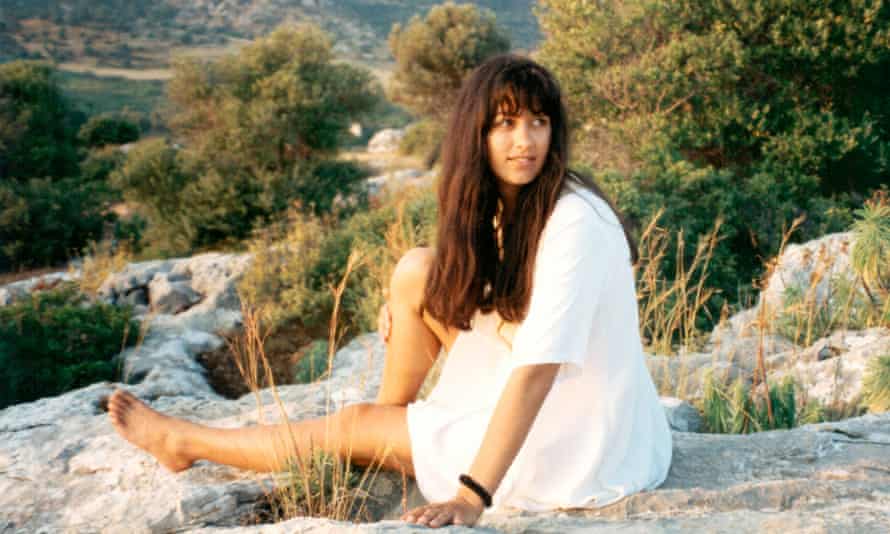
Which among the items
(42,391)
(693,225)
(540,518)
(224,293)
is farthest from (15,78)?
(540,518)

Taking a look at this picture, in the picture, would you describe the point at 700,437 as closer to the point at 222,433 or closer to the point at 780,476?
the point at 780,476

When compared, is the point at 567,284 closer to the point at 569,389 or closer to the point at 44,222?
the point at 569,389

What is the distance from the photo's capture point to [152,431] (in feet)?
8.77

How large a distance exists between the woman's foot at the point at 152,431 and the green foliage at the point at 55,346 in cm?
242

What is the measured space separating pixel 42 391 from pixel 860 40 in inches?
353

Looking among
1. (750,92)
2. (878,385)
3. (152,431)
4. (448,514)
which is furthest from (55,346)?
(750,92)

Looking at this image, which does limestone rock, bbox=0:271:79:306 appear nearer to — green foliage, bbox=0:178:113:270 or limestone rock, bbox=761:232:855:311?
green foliage, bbox=0:178:113:270

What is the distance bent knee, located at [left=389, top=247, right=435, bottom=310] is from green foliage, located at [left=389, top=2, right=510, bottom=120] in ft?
56.6

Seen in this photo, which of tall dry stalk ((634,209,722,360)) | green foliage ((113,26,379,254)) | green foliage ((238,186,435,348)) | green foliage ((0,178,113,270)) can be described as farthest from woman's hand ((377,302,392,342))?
green foliage ((0,178,113,270))

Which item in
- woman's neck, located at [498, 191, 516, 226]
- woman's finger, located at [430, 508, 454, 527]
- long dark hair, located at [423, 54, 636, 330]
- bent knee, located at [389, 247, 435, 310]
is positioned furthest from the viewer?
bent knee, located at [389, 247, 435, 310]

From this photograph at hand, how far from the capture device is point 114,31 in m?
40.2

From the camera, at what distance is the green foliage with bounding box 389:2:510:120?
760 inches

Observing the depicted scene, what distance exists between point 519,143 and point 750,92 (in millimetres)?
8322

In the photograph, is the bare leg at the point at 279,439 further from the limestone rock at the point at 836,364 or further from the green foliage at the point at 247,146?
the green foliage at the point at 247,146
